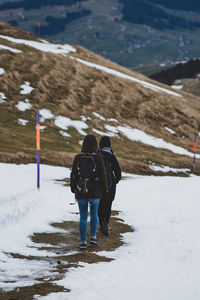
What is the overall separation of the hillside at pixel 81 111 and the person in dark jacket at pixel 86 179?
1812cm

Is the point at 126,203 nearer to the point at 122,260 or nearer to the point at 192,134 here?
the point at 122,260

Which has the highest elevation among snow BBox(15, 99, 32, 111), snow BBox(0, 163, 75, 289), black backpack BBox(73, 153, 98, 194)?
black backpack BBox(73, 153, 98, 194)

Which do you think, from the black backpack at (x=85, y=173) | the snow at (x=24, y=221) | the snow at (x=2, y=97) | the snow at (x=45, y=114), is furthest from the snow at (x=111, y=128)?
the black backpack at (x=85, y=173)

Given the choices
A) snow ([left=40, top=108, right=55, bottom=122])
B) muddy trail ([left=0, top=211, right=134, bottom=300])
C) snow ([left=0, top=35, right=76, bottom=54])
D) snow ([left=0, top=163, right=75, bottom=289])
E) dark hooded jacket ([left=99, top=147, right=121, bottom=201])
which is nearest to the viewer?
muddy trail ([left=0, top=211, right=134, bottom=300])

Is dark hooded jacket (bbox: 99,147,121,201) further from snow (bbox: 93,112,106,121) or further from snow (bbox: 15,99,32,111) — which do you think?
snow (bbox: 93,112,106,121)

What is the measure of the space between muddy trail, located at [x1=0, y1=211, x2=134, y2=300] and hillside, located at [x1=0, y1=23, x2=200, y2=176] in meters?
15.8

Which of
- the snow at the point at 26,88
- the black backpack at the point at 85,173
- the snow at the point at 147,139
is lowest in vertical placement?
the snow at the point at 147,139

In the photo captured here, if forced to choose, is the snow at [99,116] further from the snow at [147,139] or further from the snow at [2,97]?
the snow at [2,97]

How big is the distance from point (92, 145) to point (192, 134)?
46.5 metres

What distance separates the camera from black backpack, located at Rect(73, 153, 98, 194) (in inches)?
426

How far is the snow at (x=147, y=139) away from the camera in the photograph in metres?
47.0

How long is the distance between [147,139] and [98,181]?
37948 millimetres

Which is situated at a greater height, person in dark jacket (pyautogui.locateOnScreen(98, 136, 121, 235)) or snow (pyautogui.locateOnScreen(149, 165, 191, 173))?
person in dark jacket (pyautogui.locateOnScreen(98, 136, 121, 235))

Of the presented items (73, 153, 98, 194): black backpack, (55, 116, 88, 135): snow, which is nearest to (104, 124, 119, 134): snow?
(55, 116, 88, 135): snow
